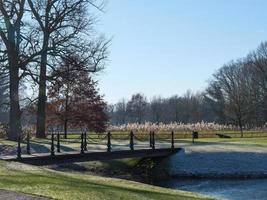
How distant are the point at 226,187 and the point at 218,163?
787cm

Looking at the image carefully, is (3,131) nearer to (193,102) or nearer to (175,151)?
(175,151)

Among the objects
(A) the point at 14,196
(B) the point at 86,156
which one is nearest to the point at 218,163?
(B) the point at 86,156

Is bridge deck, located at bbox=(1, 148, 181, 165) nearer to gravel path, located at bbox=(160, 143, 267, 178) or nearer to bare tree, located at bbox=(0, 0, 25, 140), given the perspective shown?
gravel path, located at bbox=(160, 143, 267, 178)

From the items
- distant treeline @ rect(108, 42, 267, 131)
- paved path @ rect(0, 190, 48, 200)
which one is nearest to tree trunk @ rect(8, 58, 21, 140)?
paved path @ rect(0, 190, 48, 200)

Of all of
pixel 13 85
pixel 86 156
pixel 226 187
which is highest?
pixel 13 85

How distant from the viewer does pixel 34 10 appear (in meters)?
43.4

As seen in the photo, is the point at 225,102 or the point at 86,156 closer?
the point at 86,156

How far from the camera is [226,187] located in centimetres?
2752

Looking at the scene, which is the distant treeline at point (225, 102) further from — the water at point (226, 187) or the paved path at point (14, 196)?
the paved path at point (14, 196)

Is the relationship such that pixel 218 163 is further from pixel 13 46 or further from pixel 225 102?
pixel 225 102

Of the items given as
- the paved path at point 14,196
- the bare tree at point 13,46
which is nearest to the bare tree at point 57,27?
the bare tree at point 13,46

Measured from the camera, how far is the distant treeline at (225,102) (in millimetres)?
110375

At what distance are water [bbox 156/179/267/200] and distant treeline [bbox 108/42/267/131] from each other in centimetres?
6649

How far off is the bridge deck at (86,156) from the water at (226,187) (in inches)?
139
